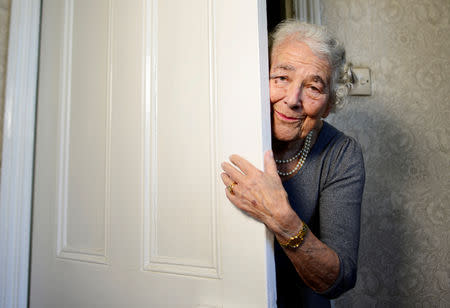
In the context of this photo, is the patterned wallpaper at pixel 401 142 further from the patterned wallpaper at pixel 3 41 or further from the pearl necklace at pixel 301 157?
the patterned wallpaper at pixel 3 41

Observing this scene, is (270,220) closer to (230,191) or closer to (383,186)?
(230,191)

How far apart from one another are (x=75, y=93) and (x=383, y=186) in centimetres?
132

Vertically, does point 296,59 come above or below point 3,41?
below

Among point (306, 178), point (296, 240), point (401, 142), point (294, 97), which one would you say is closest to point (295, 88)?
point (294, 97)

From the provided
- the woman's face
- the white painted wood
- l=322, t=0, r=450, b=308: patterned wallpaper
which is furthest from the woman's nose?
the white painted wood

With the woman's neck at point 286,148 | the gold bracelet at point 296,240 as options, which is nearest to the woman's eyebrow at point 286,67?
the woman's neck at point 286,148

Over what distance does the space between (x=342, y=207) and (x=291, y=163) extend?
7.5 inches

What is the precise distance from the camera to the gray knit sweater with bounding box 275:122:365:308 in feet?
2.75

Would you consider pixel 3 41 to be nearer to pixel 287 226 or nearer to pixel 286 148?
pixel 286 148

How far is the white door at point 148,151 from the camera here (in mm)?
654

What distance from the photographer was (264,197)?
613 mm

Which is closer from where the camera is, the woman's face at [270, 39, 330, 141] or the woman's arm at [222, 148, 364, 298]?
the woman's arm at [222, 148, 364, 298]

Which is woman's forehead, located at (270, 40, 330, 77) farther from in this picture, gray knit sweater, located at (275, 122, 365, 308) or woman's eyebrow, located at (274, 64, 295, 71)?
gray knit sweater, located at (275, 122, 365, 308)

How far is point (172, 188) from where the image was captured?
76 centimetres
